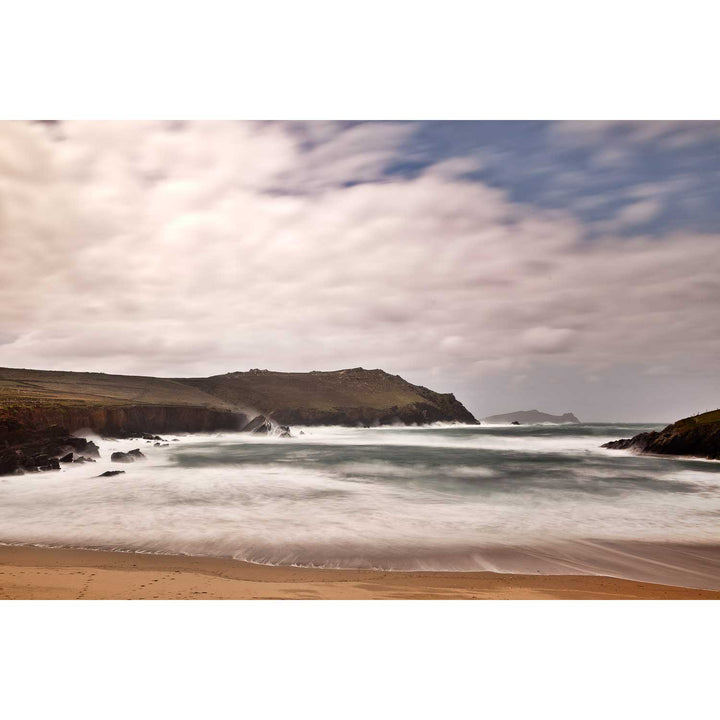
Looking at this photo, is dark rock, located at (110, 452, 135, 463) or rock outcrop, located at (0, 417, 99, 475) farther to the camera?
dark rock, located at (110, 452, 135, 463)

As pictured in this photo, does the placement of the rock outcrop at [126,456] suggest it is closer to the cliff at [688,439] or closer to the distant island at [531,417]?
the distant island at [531,417]

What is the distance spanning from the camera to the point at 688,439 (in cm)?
839

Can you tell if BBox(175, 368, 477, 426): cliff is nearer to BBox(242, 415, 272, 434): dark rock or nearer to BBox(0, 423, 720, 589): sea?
BBox(242, 415, 272, 434): dark rock

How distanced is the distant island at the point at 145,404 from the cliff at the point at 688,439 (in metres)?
3.81

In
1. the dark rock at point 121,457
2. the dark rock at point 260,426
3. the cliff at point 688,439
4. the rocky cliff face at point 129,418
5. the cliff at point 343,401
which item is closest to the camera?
the rocky cliff face at point 129,418

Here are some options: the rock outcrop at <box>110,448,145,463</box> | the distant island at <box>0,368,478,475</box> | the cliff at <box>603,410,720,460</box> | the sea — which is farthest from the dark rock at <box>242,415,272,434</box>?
the cliff at <box>603,410,720,460</box>

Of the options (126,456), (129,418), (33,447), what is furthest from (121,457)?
(129,418)

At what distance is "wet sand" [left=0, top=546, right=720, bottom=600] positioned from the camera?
322cm

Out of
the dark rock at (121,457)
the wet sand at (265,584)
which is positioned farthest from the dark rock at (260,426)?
the wet sand at (265,584)

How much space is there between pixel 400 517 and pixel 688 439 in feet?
21.2

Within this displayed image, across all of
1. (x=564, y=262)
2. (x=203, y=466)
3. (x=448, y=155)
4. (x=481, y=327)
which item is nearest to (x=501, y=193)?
(x=448, y=155)

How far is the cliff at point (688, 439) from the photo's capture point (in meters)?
7.55

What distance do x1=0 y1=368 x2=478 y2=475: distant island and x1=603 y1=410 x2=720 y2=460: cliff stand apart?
3807 millimetres

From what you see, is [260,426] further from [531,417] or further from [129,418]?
[531,417]
